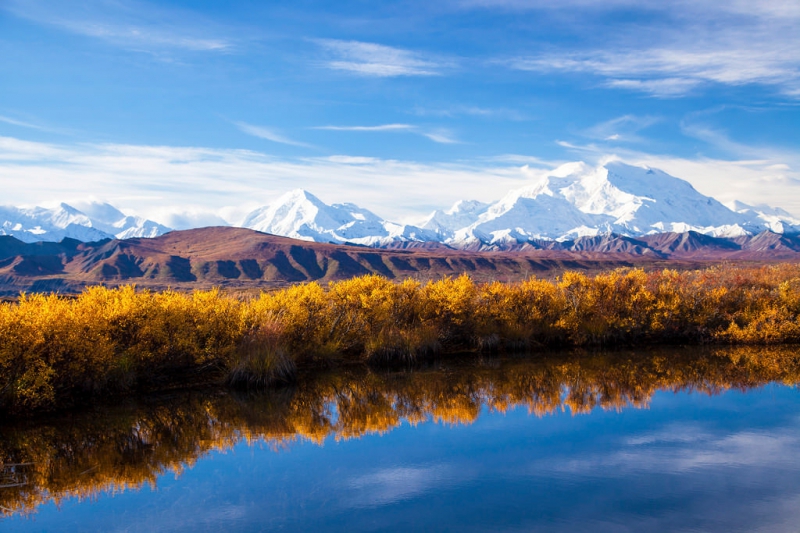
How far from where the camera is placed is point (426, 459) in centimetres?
1364

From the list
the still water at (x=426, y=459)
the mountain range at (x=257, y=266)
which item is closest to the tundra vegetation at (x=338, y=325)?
the still water at (x=426, y=459)

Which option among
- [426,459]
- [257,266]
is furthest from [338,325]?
[257,266]

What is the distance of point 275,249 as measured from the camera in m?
191

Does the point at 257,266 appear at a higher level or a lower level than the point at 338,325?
lower

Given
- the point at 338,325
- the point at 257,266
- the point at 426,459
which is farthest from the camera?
the point at 257,266

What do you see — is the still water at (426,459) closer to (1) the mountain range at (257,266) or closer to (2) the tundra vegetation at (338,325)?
(2) the tundra vegetation at (338,325)

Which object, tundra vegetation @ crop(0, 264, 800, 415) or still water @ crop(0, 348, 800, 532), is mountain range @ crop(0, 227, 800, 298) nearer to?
tundra vegetation @ crop(0, 264, 800, 415)

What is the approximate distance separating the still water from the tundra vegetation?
1150 mm

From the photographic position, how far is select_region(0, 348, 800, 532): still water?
10.7 meters

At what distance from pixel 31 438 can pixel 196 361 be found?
6.04m

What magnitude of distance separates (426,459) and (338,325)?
1122cm

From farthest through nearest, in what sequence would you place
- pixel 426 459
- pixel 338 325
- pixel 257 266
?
pixel 257 266
pixel 338 325
pixel 426 459

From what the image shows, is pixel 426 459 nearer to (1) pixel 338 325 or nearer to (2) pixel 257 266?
(1) pixel 338 325

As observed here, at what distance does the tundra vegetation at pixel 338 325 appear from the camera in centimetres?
1647
